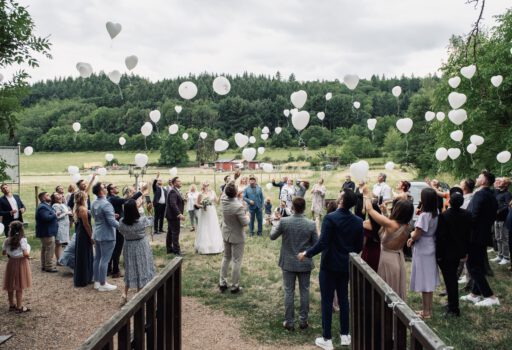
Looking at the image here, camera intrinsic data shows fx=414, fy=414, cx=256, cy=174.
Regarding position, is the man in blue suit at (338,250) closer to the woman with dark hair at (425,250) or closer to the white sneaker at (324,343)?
the white sneaker at (324,343)

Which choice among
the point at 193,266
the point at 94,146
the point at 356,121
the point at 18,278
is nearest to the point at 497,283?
the point at 193,266

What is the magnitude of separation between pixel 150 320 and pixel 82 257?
19.0 feet

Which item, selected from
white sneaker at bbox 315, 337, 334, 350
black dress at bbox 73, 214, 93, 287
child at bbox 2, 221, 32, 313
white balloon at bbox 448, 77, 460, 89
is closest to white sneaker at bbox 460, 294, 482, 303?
white sneaker at bbox 315, 337, 334, 350

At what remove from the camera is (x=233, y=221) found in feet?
23.3

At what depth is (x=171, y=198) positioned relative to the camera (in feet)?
32.6

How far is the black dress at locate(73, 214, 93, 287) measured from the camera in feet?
25.3

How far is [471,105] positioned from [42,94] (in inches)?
4037

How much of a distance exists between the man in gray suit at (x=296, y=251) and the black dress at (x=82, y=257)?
163 inches

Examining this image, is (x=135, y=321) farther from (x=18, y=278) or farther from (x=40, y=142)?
(x=40, y=142)

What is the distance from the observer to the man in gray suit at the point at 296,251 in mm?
5410

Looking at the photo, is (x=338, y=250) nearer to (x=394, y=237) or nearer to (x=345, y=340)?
(x=394, y=237)

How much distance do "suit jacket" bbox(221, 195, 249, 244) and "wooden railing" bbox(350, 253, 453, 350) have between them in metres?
3.57

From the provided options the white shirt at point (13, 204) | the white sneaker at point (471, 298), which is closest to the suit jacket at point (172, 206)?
the white shirt at point (13, 204)

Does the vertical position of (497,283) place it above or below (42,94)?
below
